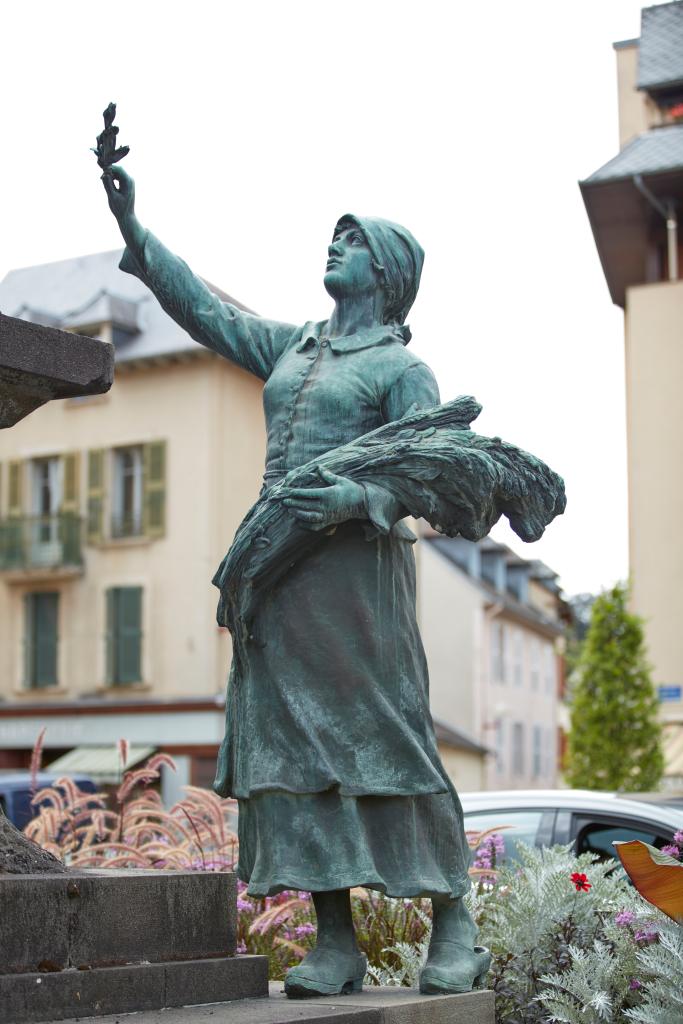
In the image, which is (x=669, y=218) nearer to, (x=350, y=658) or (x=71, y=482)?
(x=71, y=482)

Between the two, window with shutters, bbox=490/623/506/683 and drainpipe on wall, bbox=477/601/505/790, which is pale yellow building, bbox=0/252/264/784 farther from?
window with shutters, bbox=490/623/506/683

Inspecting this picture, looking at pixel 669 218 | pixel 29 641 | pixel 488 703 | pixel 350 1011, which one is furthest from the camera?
pixel 488 703

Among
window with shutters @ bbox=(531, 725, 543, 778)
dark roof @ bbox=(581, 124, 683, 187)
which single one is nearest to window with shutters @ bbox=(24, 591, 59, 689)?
dark roof @ bbox=(581, 124, 683, 187)

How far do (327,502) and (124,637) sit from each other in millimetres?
29154

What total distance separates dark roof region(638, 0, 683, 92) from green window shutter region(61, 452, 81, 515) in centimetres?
1369

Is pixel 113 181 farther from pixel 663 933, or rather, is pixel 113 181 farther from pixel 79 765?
pixel 79 765

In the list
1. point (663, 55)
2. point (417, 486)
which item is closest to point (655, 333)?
point (663, 55)

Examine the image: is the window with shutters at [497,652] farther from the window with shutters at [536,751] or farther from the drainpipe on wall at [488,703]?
the window with shutters at [536,751]

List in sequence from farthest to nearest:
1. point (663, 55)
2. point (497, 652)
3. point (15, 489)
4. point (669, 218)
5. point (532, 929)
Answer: point (497, 652) → point (15, 489) → point (663, 55) → point (669, 218) → point (532, 929)

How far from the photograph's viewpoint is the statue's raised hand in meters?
4.66

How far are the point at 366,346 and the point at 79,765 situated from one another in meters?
28.0

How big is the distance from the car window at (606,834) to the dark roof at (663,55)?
77.6ft

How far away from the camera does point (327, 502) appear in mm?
4102

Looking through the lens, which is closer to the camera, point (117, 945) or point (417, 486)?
point (117, 945)
